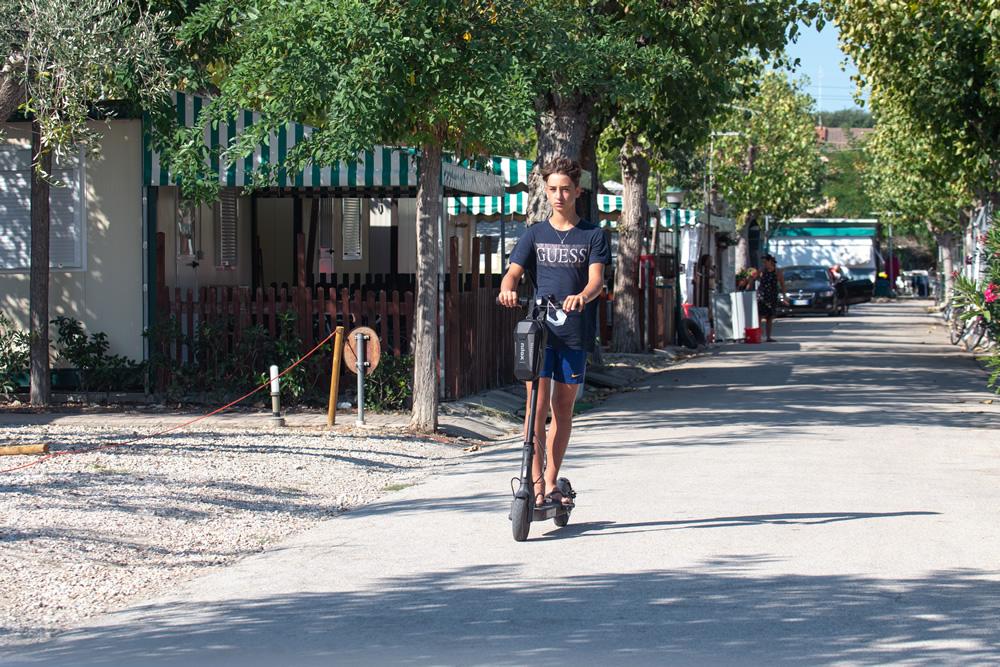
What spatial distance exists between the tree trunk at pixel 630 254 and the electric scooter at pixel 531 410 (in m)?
18.2

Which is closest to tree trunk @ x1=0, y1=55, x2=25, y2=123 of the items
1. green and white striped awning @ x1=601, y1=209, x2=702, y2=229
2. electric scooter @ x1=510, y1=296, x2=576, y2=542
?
electric scooter @ x1=510, y1=296, x2=576, y2=542

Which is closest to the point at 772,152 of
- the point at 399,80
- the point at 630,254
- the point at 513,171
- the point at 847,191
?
the point at 630,254

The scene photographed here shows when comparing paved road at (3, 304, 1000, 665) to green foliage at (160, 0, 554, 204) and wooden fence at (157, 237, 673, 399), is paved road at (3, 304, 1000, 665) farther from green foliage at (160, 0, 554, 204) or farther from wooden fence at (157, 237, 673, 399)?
wooden fence at (157, 237, 673, 399)

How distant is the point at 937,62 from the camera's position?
2406cm

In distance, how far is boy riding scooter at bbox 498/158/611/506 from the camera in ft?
26.8

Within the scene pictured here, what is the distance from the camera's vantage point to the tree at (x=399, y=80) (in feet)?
39.8

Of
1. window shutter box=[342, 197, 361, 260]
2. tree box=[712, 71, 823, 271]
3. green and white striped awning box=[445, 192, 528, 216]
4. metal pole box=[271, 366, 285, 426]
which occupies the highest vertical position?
tree box=[712, 71, 823, 271]

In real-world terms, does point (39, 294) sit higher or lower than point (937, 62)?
lower

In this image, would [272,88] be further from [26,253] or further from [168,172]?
[26,253]

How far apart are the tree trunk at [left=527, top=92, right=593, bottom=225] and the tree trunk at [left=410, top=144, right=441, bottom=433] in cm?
551

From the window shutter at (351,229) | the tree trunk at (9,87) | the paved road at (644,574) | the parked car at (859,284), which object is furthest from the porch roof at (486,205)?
the parked car at (859,284)

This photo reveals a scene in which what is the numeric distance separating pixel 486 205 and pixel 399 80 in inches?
525

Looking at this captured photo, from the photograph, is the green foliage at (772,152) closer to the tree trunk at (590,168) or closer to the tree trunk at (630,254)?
the tree trunk at (630,254)

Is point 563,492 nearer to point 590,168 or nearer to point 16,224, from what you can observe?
point 16,224
